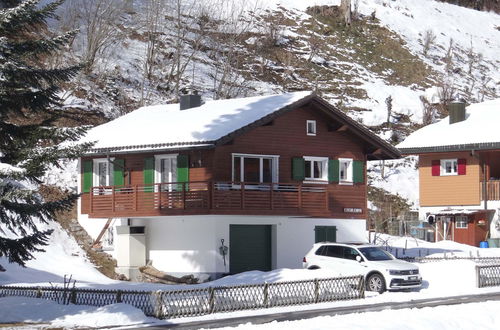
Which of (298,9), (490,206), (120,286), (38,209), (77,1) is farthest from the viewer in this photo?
(298,9)

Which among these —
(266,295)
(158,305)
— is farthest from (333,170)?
(158,305)

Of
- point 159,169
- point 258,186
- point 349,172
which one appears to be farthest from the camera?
point 349,172

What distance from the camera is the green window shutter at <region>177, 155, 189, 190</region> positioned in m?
38.4

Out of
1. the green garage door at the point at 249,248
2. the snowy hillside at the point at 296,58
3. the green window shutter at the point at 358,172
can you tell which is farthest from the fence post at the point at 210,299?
the snowy hillside at the point at 296,58

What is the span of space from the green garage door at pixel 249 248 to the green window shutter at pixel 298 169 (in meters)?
2.75

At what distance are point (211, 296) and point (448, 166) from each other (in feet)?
102

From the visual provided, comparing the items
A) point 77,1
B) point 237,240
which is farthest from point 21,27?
point 77,1

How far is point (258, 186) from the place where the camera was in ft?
128

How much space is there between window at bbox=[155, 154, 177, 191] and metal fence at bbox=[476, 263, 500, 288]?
13132 millimetres

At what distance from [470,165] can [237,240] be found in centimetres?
2003

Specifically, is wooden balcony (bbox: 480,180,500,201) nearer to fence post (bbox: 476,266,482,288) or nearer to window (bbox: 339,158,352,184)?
window (bbox: 339,158,352,184)

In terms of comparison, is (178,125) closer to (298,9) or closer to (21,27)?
(21,27)

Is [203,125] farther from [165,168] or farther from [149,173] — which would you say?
[149,173]

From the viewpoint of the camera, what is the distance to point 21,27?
75.1ft
